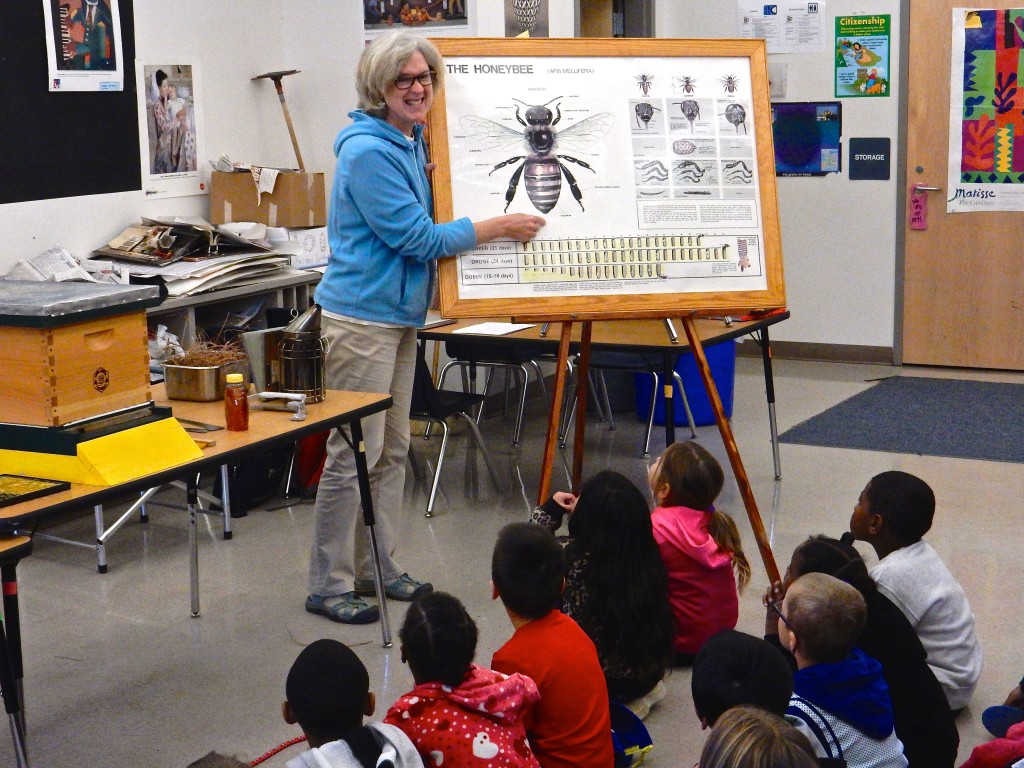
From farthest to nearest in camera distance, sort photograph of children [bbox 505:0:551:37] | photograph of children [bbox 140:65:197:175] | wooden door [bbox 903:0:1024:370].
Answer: wooden door [bbox 903:0:1024:370] → photograph of children [bbox 505:0:551:37] → photograph of children [bbox 140:65:197:175]

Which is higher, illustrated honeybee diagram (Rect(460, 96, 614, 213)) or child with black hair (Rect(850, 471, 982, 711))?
illustrated honeybee diagram (Rect(460, 96, 614, 213))

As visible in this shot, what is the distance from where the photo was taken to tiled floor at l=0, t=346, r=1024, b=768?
117 inches

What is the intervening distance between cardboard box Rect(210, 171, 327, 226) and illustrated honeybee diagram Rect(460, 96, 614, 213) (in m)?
2.00

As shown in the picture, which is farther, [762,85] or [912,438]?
[912,438]

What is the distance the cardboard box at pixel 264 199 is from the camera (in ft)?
17.1

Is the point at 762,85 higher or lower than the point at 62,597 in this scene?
higher

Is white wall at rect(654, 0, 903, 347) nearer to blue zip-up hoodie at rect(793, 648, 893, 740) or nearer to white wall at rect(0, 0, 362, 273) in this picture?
white wall at rect(0, 0, 362, 273)

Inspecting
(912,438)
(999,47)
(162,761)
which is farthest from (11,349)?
(999,47)

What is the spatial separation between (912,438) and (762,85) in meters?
2.43

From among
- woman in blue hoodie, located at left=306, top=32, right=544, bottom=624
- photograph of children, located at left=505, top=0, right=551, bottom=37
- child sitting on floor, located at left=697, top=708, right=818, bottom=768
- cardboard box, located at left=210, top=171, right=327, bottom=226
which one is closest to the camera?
child sitting on floor, located at left=697, top=708, right=818, bottom=768

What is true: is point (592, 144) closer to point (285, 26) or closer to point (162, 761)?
point (162, 761)

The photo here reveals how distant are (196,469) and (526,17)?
3852mm

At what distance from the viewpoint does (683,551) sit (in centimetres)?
304

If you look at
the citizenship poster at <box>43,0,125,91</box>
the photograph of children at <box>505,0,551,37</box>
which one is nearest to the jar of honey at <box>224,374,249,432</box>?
the citizenship poster at <box>43,0,125,91</box>
